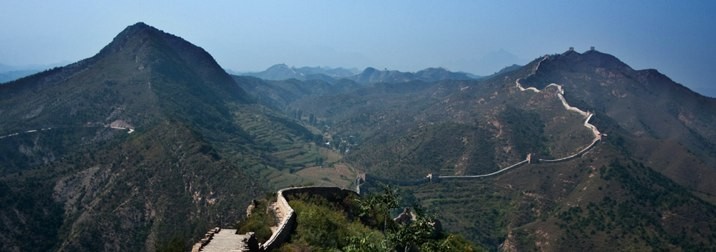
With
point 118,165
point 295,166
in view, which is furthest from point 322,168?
point 118,165

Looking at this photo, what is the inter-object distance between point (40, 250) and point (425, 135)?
109678 millimetres

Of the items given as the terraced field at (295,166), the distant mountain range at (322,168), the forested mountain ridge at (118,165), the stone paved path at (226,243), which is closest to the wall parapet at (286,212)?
the stone paved path at (226,243)

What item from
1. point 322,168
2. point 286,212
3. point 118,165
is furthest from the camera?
point 322,168

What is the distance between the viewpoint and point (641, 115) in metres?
188

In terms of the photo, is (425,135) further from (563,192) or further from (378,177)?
(563,192)

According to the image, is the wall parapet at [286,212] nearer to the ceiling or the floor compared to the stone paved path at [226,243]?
nearer to the floor

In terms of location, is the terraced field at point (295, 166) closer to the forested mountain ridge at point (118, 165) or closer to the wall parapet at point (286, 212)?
the forested mountain ridge at point (118, 165)

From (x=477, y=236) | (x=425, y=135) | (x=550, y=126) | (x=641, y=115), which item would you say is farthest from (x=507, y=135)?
(x=641, y=115)

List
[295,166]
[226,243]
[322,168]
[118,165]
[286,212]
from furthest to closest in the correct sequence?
[322,168]
[295,166]
[118,165]
[286,212]
[226,243]

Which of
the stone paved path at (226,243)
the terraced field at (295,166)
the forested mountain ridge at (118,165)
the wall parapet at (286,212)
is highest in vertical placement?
the stone paved path at (226,243)

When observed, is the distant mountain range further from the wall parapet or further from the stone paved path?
the stone paved path

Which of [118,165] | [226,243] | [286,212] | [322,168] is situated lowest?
[322,168]

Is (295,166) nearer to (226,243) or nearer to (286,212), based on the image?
(286,212)

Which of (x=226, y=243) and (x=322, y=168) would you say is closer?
(x=226, y=243)
